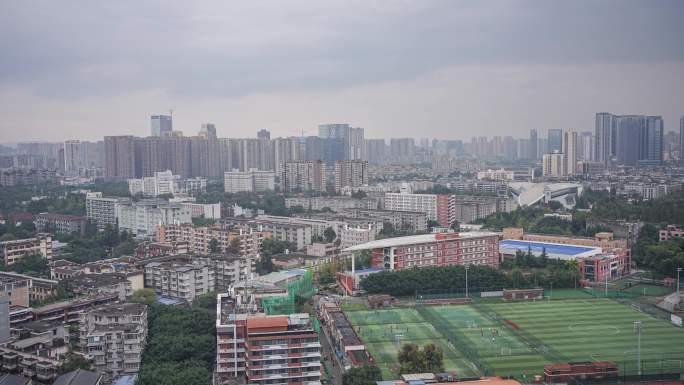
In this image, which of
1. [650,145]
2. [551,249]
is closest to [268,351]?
[551,249]

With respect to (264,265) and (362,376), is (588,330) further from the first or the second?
(264,265)

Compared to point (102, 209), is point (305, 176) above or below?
above

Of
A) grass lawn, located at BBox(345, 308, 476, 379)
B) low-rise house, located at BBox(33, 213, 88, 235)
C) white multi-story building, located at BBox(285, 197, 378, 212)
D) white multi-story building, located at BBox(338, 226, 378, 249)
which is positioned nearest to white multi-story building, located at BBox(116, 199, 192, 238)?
low-rise house, located at BBox(33, 213, 88, 235)

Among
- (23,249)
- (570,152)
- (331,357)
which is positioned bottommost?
(331,357)

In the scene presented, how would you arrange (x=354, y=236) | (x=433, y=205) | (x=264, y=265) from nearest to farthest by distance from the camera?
1. (x=264, y=265)
2. (x=354, y=236)
3. (x=433, y=205)

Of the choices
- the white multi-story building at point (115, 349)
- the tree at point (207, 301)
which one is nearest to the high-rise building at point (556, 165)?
the tree at point (207, 301)
